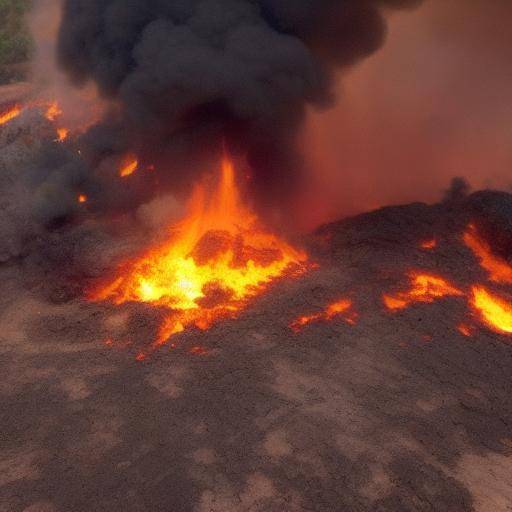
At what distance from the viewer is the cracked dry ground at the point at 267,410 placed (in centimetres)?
502

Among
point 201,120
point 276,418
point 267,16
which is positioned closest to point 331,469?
point 276,418

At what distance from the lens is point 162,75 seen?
382 inches

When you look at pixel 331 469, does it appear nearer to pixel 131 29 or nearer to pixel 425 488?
pixel 425 488

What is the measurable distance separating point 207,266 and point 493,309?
4940mm

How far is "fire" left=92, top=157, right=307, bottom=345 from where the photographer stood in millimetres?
8172

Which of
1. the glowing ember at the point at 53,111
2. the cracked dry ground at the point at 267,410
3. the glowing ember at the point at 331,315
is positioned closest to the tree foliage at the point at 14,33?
the glowing ember at the point at 53,111

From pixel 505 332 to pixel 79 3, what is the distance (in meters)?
11.2

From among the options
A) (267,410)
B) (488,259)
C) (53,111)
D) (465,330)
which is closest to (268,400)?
(267,410)

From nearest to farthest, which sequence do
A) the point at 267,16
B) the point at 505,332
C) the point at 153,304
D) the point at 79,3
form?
the point at 505,332 < the point at 153,304 < the point at 267,16 < the point at 79,3

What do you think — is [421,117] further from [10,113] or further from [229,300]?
[10,113]

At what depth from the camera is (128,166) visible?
466 inches

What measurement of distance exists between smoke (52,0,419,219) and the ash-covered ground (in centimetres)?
265

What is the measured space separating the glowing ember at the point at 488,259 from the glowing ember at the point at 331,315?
9.26 feet

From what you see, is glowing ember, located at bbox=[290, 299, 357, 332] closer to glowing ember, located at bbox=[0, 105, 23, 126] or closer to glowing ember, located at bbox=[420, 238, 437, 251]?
glowing ember, located at bbox=[420, 238, 437, 251]
